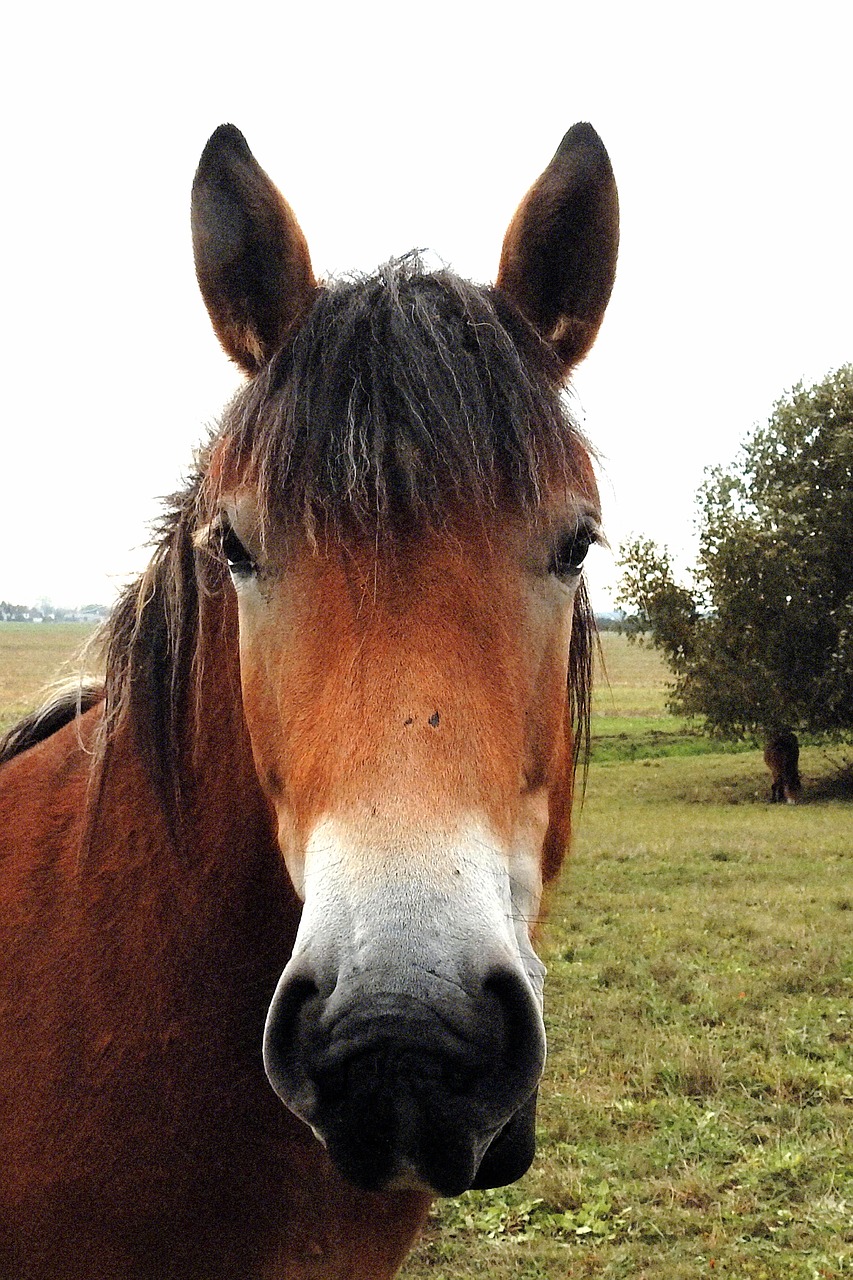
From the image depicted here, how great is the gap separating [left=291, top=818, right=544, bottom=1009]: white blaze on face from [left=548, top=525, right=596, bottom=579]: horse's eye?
75 cm

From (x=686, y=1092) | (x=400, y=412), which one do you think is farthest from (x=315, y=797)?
(x=686, y=1092)

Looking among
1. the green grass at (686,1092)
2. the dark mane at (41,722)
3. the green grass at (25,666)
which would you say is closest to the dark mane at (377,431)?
the dark mane at (41,722)

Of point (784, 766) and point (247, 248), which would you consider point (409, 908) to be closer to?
point (247, 248)

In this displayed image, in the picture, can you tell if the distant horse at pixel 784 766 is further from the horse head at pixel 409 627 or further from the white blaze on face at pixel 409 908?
the white blaze on face at pixel 409 908

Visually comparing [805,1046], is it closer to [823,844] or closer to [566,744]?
[566,744]

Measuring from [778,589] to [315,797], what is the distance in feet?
64.9

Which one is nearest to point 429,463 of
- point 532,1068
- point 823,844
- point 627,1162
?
point 532,1068

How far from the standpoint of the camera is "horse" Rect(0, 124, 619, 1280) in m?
1.54

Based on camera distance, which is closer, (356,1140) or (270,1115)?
(356,1140)

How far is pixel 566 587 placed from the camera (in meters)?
2.20

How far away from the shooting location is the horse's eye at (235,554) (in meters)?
2.13

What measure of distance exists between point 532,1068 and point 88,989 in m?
1.17

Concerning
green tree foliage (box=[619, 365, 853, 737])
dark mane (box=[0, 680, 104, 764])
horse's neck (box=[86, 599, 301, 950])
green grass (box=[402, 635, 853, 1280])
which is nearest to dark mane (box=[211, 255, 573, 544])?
horse's neck (box=[86, 599, 301, 950])

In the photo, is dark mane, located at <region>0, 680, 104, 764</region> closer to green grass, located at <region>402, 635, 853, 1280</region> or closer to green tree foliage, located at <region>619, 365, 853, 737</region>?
green grass, located at <region>402, 635, 853, 1280</region>
